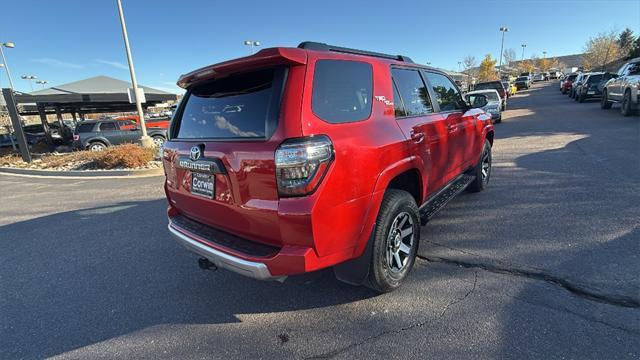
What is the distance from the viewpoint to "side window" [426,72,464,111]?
13.0 feet

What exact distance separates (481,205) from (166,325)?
14.0ft

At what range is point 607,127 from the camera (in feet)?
35.1

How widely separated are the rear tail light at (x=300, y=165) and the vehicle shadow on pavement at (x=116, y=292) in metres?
1.24

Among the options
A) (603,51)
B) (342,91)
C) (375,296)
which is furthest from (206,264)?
(603,51)

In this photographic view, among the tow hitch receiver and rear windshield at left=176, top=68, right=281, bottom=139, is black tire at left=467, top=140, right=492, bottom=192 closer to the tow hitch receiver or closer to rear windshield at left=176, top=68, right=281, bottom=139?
rear windshield at left=176, top=68, right=281, bottom=139

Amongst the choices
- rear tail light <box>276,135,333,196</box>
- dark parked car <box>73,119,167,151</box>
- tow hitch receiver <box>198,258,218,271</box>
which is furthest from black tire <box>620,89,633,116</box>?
dark parked car <box>73,119,167,151</box>

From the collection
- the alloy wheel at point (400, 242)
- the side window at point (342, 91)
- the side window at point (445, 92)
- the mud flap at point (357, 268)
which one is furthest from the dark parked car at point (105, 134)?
the mud flap at point (357, 268)

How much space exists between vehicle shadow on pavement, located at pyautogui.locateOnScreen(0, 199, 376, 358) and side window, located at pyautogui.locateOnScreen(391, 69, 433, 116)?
5.76ft

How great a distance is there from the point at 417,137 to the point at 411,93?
562 millimetres

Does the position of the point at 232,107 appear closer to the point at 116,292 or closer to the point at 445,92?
the point at 116,292

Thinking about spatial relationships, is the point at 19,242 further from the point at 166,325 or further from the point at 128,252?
the point at 166,325

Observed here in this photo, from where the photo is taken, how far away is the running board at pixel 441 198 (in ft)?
11.0

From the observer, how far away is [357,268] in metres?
2.50

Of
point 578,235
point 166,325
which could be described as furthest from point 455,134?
point 166,325
